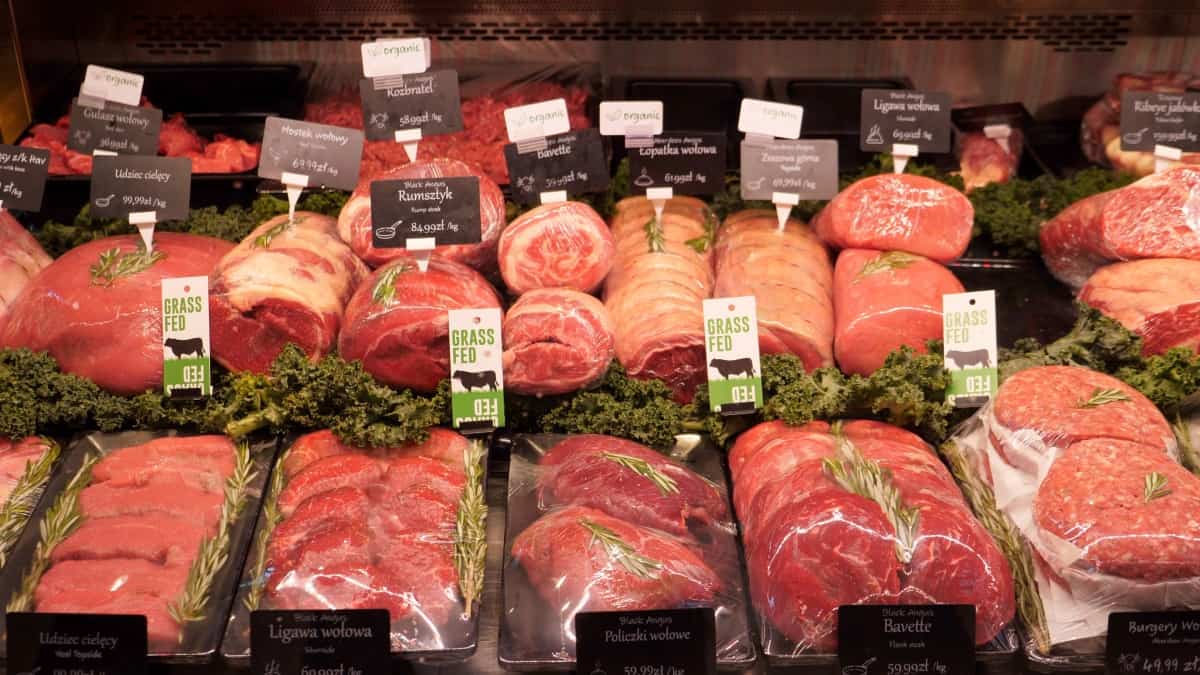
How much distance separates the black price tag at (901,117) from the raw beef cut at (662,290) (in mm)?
618

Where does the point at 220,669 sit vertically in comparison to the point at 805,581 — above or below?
below

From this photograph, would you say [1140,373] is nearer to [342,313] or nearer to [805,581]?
[805,581]

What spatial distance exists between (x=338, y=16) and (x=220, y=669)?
2773 millimetres

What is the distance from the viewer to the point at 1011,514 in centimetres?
285

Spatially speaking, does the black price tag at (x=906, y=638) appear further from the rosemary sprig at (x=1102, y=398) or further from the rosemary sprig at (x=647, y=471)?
the rosemary sprig at (x=1102, y=398)

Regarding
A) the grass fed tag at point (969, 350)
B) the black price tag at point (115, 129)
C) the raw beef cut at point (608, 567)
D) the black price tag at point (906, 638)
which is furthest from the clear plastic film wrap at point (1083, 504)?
the black price tag at point (115, 129)

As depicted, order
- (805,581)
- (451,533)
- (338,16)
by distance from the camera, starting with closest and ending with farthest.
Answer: (805,581)
(451,533)
(338,16)

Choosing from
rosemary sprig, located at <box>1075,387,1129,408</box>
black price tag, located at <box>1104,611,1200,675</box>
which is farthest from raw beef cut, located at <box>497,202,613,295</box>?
black price tag, located at <box>1104,611,1200,675</box>

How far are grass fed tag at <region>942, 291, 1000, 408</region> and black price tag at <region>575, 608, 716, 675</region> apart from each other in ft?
3.75

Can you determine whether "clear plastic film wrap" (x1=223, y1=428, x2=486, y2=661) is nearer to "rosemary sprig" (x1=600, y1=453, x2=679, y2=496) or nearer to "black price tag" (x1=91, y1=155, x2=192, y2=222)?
Answer: "rosemary sprig" (x1=600, y1=453, x2=679, y2=496)

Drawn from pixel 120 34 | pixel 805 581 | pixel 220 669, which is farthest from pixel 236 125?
pixel 805 581

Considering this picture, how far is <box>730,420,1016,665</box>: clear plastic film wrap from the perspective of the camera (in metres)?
2.54

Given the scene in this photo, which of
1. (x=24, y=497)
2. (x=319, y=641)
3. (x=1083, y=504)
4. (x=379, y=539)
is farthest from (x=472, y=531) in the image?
(x=1083, y=504)

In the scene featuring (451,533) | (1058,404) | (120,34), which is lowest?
(451,533)
